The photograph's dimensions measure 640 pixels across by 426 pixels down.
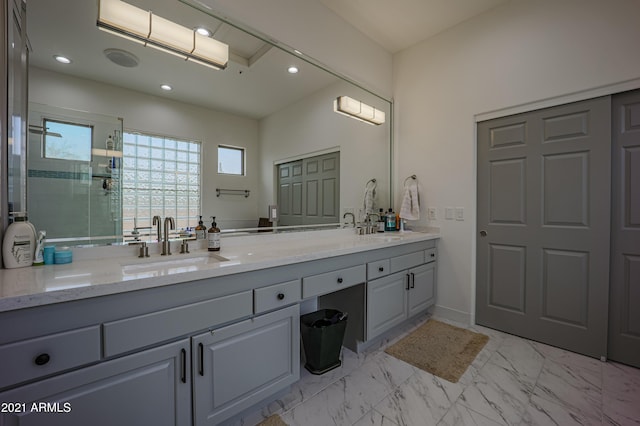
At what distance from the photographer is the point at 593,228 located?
2.11 m

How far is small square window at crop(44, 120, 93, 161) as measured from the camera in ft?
4.47

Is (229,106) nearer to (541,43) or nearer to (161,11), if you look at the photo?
(161,11)

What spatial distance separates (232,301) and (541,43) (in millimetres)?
3067

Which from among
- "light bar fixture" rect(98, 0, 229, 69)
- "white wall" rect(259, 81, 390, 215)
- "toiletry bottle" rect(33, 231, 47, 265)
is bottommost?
"toiletry bottle" rect(33, 231, 47, 265)

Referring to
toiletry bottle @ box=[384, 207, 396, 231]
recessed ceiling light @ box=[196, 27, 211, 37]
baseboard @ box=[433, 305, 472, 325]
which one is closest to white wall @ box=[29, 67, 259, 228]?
recessed ceiling light @ box=[196, 27, 211, 37]

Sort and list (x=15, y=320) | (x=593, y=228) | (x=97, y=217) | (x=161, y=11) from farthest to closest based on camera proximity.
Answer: (x=593, y=228), (x=161, y=11), (x=97, y=217), (x=15, y=320)

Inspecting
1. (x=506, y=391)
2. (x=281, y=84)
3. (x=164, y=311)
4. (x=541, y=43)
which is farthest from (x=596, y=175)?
(x=164, y=311)

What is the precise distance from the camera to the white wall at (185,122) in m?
1.37

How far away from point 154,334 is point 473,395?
182 cm

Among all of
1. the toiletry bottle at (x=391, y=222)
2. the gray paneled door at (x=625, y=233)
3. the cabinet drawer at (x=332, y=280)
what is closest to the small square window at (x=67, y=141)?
the cabinet drawer at (x=332, y=280)

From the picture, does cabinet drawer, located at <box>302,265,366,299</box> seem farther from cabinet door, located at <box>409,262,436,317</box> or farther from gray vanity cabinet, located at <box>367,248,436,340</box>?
cabinet door, located at <box>409,262,436,317</box>

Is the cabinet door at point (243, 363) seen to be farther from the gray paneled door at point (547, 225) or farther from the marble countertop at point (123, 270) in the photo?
the gray paneled door at point (547, 225)

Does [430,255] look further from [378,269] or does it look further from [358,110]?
[358,110]

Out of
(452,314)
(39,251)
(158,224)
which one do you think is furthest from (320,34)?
(452,314)
